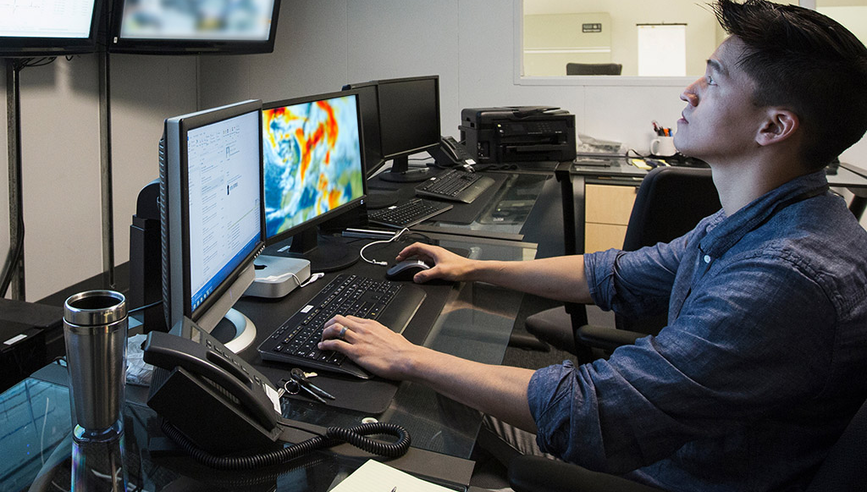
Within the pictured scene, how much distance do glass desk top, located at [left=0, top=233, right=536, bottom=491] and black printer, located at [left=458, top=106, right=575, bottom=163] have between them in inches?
85.3

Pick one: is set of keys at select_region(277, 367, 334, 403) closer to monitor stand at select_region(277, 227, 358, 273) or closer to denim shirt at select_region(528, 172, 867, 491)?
denim shirt at select_region(528, 172, 867, 491)

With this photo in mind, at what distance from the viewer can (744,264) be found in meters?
0.95

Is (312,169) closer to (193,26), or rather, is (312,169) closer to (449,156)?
(449,156)

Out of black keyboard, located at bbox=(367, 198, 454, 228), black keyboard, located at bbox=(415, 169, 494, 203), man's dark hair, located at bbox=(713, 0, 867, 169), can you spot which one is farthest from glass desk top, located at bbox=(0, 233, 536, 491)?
black keyboard, located at bbox=(415, 169, 494, 203)

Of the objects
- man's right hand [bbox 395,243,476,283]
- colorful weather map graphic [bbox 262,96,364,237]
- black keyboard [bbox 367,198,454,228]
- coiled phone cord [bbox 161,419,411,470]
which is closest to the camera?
coiled phone cord [bbox 161,419,411,470]

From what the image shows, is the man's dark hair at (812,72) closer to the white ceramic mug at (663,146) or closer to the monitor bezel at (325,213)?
the monitor bezel at (325,213)

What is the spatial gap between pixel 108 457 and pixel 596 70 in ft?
12.5

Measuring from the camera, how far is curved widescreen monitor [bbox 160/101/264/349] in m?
0.98

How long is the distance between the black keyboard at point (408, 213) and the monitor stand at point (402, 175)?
411 mm

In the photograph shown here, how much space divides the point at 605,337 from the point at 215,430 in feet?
3.25

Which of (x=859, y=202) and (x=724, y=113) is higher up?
(x=724, y=113)

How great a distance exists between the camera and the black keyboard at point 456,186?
2.62 metres

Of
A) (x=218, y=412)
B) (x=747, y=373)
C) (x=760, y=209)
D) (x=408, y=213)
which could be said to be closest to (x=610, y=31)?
(x=408, y=213)

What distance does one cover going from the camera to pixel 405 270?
5.32 ft
